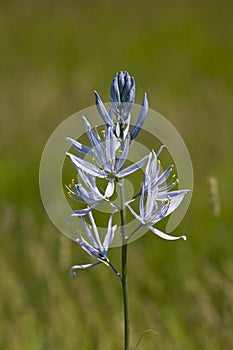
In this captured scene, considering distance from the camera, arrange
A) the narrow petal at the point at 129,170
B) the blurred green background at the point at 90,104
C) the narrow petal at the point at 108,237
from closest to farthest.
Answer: the narrow petal at the point at 129,170, the narrow petal at the point at 108,237, the blurred green background at the point at 90,104

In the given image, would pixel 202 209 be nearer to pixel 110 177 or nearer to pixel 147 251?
pixel 147 251

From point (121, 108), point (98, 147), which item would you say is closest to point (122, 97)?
point (121, 108)

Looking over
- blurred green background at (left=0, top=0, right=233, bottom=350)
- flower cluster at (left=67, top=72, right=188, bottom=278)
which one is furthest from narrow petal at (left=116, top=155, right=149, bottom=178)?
blurred green background at (left=0, top=0, right=233, bottom=350)

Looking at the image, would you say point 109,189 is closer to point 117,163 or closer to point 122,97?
A: point 117,163

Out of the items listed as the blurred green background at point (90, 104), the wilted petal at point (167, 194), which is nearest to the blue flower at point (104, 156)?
the wilted petal at point (167, 194)

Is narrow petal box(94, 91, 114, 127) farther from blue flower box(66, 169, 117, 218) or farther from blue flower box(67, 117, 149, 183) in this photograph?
blue flower box(66, 169, 117, 218)

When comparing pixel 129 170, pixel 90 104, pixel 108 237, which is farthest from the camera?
pixel 90 104

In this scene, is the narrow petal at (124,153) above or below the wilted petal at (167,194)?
above

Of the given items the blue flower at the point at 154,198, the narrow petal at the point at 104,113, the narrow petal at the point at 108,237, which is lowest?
the narrow petal at the point at 108,237

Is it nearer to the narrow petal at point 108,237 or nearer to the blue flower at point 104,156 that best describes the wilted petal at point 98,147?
the blue flower at point 104,156

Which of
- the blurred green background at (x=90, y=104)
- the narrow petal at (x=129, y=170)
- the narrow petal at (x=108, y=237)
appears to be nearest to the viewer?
the narrow petal at (x=129, y=170)
